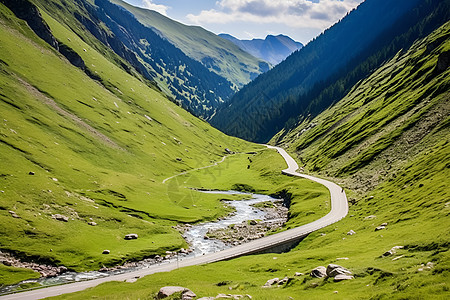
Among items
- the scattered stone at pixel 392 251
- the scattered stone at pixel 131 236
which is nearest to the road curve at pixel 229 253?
the scattered stone at pixel 131 236

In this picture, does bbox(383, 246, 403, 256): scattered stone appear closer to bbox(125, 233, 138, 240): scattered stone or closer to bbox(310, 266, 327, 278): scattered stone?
bbox(310, 266, 327, 278): scattered stone

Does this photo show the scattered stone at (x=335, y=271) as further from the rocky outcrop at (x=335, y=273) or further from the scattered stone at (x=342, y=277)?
the scattered stone at (x=342, y=277)

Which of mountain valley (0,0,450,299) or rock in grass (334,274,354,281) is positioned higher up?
mountain valley (0,0,450,299)

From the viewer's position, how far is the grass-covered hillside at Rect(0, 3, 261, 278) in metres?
67.1

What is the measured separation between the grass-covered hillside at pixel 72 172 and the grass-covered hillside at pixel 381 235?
2186 cm

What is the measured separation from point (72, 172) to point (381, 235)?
89464 millimetres

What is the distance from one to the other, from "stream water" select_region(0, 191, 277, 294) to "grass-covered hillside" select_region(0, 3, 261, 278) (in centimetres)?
290

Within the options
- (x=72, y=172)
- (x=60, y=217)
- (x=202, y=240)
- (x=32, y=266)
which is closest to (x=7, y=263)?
(x=32, y=266)

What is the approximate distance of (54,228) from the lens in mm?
69312

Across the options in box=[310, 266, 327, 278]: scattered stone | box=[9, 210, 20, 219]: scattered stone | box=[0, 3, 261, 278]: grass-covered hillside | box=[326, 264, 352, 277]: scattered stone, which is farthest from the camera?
box=[0, 3, 261, 278]: grass-covered hillside

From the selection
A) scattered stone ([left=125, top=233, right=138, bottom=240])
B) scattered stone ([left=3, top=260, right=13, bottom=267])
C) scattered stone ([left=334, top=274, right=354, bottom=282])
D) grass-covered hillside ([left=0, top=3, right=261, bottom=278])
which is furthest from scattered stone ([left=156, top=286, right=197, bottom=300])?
scattered stone ([left=125, top=233, right=138, bottom=240])

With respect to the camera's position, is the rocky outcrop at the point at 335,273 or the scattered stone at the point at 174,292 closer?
the scattered stone at the point at 174,292

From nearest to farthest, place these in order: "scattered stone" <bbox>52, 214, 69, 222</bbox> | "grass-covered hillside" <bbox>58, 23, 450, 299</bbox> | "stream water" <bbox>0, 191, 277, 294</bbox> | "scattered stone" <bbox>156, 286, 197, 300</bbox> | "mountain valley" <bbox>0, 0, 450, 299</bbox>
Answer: "grass-covered hillside" <bbox>58, 23, 450, 299</bbox>, "scattered stone" <bbox>156, 286, 197, 300</bbox>, "mountain valley" <bbox>0, 0, 450, 299</bbox>, "stream water" <bbox>0, 191, 277, 294</bbox>, "scattered stone" <bbox>52, 214, 69, 222</bbox>

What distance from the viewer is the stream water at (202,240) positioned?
2233 inches
